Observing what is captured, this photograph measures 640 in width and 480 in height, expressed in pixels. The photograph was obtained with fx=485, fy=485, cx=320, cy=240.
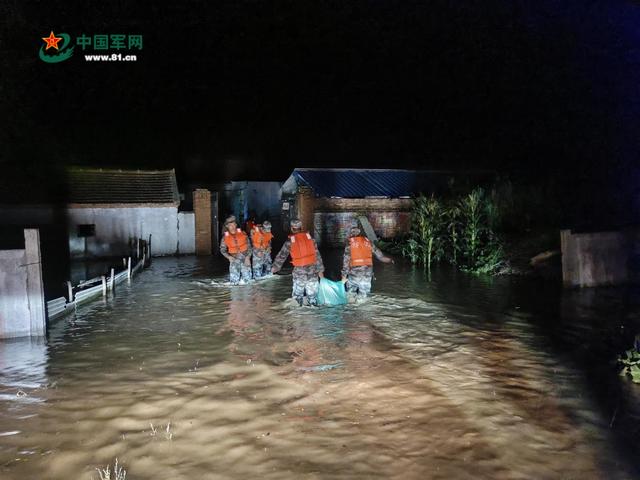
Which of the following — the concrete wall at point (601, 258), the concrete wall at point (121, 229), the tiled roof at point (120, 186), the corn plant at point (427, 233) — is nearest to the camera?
the concrete wall at point (601, 258)

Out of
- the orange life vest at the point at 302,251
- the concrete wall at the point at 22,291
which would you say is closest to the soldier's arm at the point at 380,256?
the orange life vest at the point at 302,251

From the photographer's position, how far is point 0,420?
5.63m

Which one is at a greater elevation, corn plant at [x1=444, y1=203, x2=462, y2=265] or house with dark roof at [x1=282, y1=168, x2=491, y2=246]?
house with dark roof at [x1=282, y1=168, x2=491, y2=246]

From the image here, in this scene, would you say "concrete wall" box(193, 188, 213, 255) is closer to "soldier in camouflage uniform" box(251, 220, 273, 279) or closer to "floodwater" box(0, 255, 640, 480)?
"soldier in camouflage uniform" box(251, 220, 273, 279)

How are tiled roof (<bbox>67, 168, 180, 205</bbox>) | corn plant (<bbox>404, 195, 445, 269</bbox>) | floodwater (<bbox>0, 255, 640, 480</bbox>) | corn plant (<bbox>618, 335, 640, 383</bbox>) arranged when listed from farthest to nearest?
tiled roof (<bbox>67, 168, 180, 205</bbox>) → corn plant (<bbox>404, 195, 445, 269</bbox>) → corn plant (<bbox>618, 335, 640, 383</bbox>) → floodwater (<bbox>0, 255, 640, 480</bbox>)

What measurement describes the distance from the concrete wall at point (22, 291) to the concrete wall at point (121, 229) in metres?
13.8

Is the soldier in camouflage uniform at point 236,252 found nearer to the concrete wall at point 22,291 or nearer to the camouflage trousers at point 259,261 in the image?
the camouflage trousers at point 259,261

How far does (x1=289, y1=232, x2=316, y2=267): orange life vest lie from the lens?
35.6 ft

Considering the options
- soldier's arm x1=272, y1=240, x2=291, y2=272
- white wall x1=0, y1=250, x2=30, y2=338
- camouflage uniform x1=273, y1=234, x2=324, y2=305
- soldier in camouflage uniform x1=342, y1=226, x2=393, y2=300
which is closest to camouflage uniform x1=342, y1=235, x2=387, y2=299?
soldier in camouflage uniform x1=342, y1=226, x2=393, y2=300

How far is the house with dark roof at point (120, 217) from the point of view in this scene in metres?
22.0

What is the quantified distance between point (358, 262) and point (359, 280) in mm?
506

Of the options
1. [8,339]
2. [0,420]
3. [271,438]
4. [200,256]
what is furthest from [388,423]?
[200,256]

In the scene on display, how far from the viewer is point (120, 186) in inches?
925

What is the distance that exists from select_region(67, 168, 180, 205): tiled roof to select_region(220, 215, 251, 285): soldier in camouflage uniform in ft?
30.6
